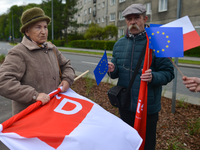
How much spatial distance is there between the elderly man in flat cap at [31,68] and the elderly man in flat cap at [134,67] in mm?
695

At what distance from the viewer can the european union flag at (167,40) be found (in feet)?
5.08

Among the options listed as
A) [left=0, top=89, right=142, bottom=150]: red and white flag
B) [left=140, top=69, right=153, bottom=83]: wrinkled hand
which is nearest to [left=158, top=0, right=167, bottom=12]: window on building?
[left=140, top=69, right=153, bottom=83]: wrinkled hand

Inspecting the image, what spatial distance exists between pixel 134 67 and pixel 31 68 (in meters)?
1.11

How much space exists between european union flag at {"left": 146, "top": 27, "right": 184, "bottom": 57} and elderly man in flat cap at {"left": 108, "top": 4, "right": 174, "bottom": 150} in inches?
12.8

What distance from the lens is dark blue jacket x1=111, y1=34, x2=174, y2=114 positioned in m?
1.99

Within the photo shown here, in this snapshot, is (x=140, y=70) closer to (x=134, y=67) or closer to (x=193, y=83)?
(x=134, y=67)

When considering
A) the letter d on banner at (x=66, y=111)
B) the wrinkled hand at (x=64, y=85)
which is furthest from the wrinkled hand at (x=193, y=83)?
the wrinkled hand at (x=64, y=85)

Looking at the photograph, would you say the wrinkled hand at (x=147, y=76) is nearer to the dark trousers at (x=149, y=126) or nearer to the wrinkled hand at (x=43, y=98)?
the dark trousers at (x=149, y=126)

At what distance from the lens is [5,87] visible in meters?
1.60

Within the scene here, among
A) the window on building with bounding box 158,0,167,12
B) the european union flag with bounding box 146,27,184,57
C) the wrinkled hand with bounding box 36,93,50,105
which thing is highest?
the window on building with bounding box 158,0,167,12

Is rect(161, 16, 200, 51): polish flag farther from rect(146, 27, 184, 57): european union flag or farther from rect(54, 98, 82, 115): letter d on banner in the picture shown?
rect(54, 98, 82, 115): letter d on banner

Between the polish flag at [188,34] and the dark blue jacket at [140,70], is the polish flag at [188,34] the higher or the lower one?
the higher one

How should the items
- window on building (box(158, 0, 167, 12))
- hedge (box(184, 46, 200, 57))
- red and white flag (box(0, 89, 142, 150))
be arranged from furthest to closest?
1. window on building (box(158, 0, 167, 12))
2. hedge (box(184, 46, 200, 57))
3. red and white flag (box(0, 89, 142, 150))

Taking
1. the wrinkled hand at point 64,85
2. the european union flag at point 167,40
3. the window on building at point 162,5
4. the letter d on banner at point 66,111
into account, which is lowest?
the letter d on banner at point 66,111
